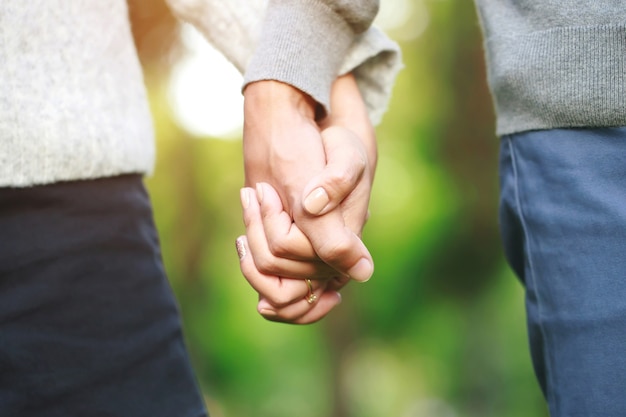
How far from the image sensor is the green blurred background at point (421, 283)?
7480mm

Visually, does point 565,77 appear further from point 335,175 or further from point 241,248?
point 241,248

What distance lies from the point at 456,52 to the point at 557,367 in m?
7.02

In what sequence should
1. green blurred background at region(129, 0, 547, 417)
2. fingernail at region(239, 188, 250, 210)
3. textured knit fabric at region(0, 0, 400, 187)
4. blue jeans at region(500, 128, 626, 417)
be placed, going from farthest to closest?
1. green blurred background at region(129, 0, 547, 417)
2. fingernail at region(239, 188, 250, 210)
3. textured knit fabric at region(0, 0, 400, 187)
4. blue jeans at region(500, 128, 626, 417)

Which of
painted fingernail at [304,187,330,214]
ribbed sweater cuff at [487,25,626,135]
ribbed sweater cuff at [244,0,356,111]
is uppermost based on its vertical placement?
ribbed sweater cuff at [244,0,356,111]

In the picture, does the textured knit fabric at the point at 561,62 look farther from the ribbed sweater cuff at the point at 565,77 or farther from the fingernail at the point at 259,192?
the fingernail at the point at 259,192

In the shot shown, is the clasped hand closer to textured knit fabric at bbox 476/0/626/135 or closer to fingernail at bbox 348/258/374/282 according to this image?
fingernail at bbox 348/258/374/282

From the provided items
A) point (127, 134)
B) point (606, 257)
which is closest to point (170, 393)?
point (127, 134)

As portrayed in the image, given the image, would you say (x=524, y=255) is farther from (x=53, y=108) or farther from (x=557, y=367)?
(x=53, y=108)

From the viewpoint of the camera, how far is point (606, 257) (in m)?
0.92

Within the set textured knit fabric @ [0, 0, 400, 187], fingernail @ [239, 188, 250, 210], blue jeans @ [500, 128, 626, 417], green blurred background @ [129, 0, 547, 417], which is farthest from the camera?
green blurred background @ [129, 0, 547, 417]

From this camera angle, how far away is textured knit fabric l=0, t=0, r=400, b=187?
1.01m

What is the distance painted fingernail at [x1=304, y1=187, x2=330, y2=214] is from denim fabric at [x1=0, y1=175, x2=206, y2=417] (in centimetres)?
37

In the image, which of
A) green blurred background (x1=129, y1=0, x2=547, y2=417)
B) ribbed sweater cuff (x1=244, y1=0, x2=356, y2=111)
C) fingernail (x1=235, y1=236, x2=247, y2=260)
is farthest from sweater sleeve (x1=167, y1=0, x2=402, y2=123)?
Result: green blurred background (x1=129, y1=0, x2=547, y2=417)

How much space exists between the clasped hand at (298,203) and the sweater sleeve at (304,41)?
0.04 m
